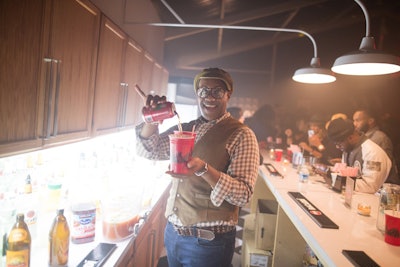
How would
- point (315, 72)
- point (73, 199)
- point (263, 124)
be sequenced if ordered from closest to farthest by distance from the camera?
point (73, 199)
point (315, 72)
point (263, 124)

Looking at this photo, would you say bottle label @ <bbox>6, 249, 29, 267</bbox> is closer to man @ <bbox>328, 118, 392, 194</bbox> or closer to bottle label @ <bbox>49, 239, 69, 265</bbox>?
bottle label @ <bbox>49, 239, 69, 265</bbox>

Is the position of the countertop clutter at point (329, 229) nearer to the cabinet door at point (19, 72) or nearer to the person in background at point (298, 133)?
the cabinet door at point (19, 72)

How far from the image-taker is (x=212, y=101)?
4.94 feet

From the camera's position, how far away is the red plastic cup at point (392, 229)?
1.31 m

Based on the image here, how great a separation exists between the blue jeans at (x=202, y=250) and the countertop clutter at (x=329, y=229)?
1.42ft

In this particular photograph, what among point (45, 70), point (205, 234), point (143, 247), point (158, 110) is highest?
point (45, 70)

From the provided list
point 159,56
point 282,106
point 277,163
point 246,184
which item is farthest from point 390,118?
point 246,184

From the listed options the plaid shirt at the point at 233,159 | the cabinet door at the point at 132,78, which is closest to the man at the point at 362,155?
the plaid shirt at the point at 233,159

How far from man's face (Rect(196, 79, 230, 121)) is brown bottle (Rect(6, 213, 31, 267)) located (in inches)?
39.1

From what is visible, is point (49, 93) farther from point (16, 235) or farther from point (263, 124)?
point (263, 124)

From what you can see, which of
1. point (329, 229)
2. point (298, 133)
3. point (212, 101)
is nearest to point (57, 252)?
point (212, 101)

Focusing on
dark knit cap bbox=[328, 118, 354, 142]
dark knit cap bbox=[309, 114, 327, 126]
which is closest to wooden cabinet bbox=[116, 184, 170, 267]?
dark knit cap bbox=[328, 118, 354, 142]

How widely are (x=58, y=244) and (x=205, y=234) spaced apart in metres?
0.70

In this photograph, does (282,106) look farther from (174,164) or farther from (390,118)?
(174,164)
